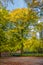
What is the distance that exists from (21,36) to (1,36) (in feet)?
24.1

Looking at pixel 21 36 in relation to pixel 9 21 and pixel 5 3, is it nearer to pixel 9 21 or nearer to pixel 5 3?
pixel 9 21

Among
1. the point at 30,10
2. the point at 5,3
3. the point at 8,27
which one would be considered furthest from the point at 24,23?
the point at 5,3

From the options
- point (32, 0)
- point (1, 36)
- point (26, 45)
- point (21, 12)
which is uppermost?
point (21, 12)

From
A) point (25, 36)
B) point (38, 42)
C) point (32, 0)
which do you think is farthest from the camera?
point (25, 36)

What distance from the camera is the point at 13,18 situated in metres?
18.3

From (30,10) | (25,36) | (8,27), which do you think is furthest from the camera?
(25,36)

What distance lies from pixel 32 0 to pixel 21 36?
1614 cm

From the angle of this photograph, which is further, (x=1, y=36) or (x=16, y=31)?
(x=16, y=31)

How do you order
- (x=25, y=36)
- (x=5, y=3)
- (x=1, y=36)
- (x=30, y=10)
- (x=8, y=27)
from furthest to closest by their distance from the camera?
(x=25, y=36) → (x=8, y=27) → (x=1, y=36) → (x=30, y=10) → (x=5, y=3)

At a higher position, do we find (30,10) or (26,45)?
(30,10)

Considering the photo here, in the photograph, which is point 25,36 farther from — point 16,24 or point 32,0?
point 32,0

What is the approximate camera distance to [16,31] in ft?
59.7

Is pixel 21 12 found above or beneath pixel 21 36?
above

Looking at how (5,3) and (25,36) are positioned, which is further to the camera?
(25,36)
